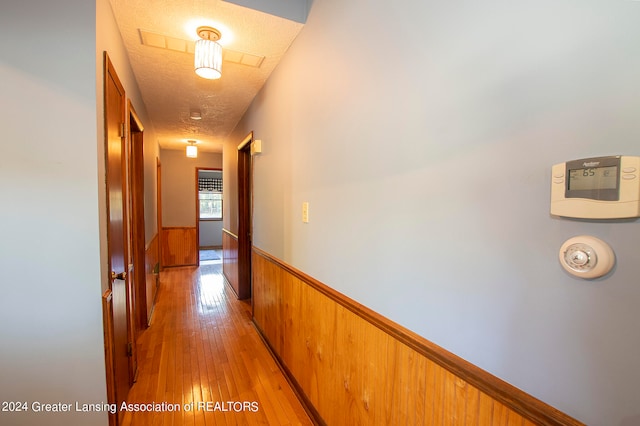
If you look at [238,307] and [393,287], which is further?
[238,307]

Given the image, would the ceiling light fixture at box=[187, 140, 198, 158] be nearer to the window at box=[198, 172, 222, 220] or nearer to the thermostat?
the window at box=[198, 172, 222, 220]

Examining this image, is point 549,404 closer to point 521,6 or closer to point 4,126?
point 521,6

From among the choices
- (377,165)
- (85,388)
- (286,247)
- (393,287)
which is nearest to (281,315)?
(286,247)

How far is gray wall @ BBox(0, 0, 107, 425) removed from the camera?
130cm

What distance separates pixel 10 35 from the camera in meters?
1.29

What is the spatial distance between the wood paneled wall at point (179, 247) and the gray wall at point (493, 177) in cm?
562

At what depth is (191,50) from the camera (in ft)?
7.18

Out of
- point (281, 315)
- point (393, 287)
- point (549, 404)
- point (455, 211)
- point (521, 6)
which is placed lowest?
point (281, 315)

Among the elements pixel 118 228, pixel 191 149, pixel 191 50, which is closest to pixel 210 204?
pixel 191 149

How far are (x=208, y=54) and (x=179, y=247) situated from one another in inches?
204

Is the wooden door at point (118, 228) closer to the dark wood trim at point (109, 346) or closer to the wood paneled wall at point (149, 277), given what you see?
the dark wood trim at point (109, 346)

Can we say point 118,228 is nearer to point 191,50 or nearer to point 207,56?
point 207,56

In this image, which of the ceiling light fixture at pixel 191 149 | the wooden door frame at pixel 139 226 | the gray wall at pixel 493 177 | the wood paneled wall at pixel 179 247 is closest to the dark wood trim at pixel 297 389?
the gray wall at pixel 493 177

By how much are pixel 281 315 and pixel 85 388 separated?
4.14 feet
